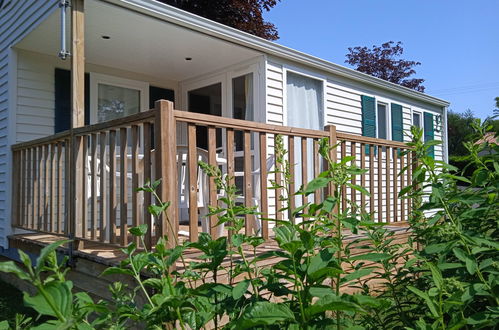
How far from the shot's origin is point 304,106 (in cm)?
655

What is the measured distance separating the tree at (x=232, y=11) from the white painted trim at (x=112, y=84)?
355 inches

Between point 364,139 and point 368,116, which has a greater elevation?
point 368,116

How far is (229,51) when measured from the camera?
5.69 metres

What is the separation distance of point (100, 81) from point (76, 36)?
2.43 meters

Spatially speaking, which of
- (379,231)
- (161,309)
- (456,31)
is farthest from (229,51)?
(456,31)

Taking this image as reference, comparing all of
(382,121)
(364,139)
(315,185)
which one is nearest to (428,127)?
(382,121)

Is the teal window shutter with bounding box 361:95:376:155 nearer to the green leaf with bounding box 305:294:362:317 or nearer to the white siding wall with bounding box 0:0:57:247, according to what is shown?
the white siding wall with bounding box 0:0:57:247

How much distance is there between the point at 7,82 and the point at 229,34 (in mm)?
2956

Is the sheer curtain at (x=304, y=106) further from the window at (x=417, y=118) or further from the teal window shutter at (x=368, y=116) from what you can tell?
the window at (x=417, y=118)

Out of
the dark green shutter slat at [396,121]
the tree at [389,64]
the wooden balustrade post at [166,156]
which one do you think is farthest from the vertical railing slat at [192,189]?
the tree at [389,64]

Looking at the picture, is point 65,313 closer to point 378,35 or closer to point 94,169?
point 94,169

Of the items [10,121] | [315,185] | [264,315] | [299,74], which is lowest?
[264,315]

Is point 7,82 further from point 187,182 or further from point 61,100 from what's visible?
point 187,182

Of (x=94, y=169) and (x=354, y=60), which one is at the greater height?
(x=354, y=60)
